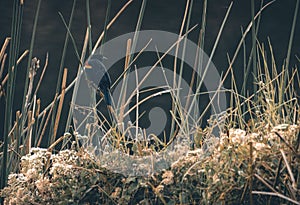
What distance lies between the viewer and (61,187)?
106cm

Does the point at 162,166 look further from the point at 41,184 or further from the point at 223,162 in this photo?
the point at 41,184

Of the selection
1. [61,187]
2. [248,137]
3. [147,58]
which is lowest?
[147,58]

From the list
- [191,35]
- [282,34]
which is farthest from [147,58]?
[282,34]

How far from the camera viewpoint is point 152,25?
4.26 meters

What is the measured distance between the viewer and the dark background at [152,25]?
13.4ft

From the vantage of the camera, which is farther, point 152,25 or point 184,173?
point 152,25

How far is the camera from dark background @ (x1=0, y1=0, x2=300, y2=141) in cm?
409

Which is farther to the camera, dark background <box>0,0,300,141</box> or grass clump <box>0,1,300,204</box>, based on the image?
dark background <box>0,0,300,141</box>

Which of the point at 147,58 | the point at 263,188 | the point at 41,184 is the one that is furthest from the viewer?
the point at 147,58

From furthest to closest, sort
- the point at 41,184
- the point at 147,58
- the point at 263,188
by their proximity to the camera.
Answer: the point at 147,58 < the point at 41,184 < the point at 263,188

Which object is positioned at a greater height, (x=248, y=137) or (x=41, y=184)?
(x=248, y=137)

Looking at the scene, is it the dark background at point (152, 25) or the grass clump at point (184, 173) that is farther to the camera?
the dark background at point (152, 25)

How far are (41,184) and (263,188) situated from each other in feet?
1.39

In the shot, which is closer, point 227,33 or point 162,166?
point 162,166
